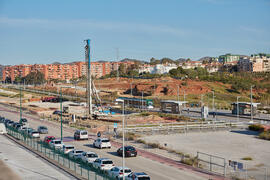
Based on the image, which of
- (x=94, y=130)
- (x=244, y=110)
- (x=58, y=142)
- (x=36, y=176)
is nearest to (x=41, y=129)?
(x=94, y=130)

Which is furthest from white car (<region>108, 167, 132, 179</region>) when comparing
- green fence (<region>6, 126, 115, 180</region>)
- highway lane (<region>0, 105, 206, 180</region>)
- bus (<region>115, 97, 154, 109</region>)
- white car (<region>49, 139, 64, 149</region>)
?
bus (<region>115, 97, 154, 109</region>)

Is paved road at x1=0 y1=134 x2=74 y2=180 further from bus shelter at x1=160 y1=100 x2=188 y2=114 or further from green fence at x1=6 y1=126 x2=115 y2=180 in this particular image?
bus shelter at x1=160 y1=100 x2=188 y2=114

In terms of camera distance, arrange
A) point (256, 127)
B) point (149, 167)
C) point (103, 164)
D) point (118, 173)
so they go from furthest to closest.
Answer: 1. point (256, 127)
2. point (149, 167)
3. point (103, 164)
4. point (118, 173)

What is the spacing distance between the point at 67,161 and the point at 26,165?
350cm

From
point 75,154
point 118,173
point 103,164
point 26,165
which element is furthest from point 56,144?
point 118,173

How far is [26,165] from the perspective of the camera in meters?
27.2

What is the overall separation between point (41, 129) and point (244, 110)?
128 feet

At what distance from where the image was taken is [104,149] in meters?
35.5

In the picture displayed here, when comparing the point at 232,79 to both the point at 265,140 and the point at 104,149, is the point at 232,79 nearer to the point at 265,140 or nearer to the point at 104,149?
the point at 265,140

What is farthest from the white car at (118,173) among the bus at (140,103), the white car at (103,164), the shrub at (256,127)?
the bus at (140,103)

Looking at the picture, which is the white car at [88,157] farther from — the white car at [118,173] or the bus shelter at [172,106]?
the bus shelter at [172,106]

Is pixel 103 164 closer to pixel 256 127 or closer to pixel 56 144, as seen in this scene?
pixel 56 144

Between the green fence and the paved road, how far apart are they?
0.92 meters

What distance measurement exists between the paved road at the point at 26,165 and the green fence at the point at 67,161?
3.02 feet
